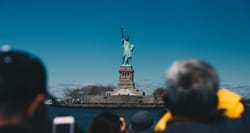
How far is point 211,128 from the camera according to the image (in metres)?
2.17

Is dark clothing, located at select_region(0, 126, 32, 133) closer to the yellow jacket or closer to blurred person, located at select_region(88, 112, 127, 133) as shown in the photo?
the yellow jacket

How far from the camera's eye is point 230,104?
90.8 inches

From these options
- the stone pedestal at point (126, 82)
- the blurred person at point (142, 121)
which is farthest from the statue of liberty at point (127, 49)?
the blurred person at point (142, 121)

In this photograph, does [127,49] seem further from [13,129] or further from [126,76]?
[13,129]

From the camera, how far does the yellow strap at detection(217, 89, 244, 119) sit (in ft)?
7.48

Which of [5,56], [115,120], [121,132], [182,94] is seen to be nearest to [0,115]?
[5,56]

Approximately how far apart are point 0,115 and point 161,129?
2.64ft

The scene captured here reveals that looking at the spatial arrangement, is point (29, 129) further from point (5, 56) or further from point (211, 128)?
point (211, 128)

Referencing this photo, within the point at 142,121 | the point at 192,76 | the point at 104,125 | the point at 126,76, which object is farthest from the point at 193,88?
the point at 126,76

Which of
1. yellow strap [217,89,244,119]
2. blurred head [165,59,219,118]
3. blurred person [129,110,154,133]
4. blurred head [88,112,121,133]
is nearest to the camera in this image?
blurred head [165,59,219,118]

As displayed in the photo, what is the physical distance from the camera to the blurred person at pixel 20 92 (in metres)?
1.87

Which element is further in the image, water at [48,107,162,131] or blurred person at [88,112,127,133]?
water at [48,107,162,131]

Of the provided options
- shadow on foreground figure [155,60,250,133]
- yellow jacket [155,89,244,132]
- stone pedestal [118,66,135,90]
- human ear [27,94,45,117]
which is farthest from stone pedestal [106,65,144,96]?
human ear [27,94,45,117]

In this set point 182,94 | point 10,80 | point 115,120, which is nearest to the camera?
point 10,80
